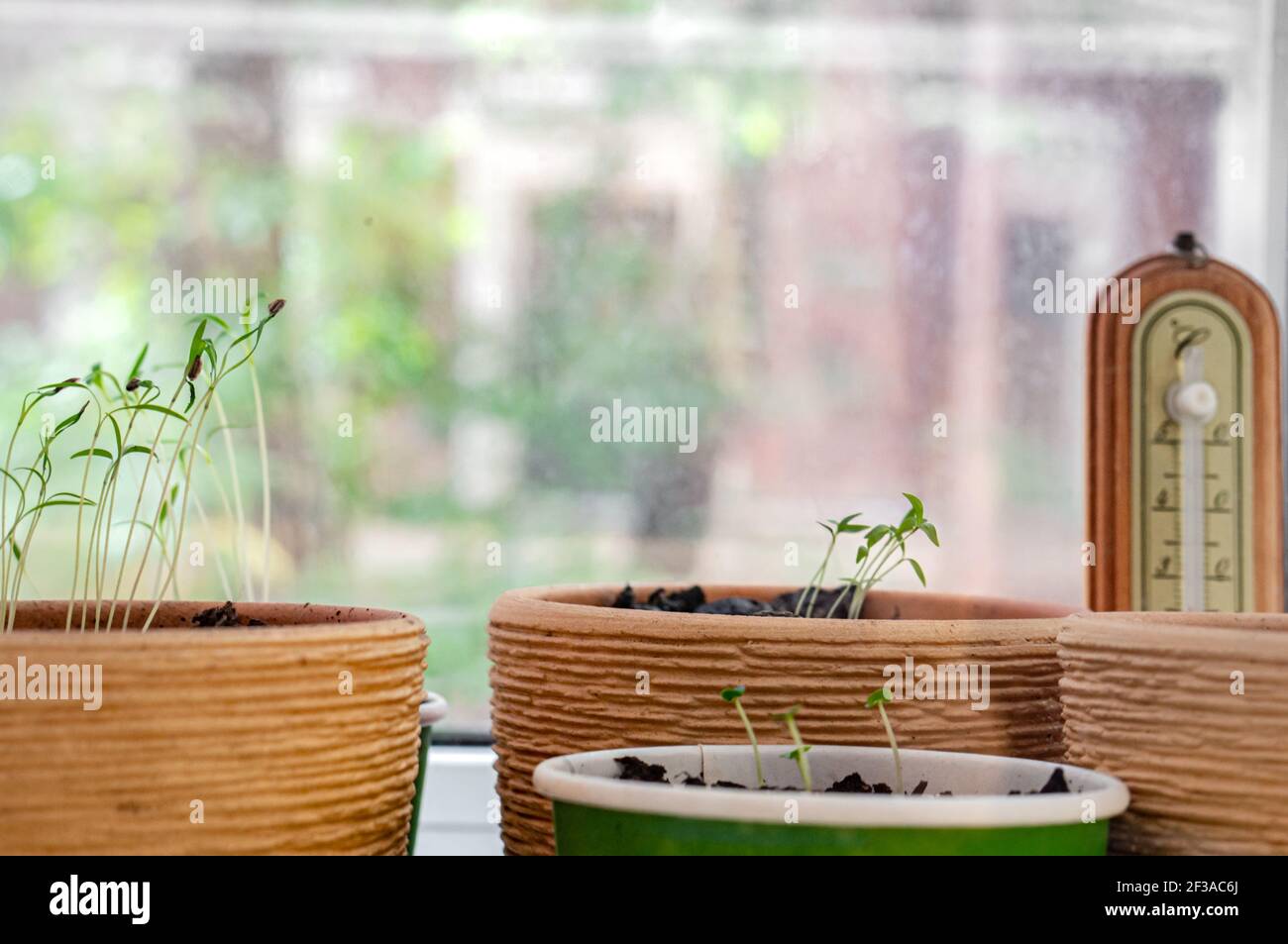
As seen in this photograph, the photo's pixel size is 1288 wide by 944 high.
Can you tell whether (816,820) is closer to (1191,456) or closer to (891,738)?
(891,738)

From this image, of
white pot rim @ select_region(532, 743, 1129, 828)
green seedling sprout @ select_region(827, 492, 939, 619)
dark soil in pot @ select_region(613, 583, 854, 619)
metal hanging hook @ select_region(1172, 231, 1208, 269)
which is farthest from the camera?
metal hanging hook @ select_region(1172, 231, 1208, 269)

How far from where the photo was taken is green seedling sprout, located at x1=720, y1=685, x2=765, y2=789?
0.67 m

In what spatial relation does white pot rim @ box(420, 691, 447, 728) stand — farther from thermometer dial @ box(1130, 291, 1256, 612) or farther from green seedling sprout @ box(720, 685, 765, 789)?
thermometer dial @ box(1130, 291, 1256, 612)

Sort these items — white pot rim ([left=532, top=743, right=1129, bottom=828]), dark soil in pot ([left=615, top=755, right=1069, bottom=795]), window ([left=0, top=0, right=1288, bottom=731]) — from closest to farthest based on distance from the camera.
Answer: white pot rim ([left=532, top=743, right=1129, bottom=828]) → dark soil in pot ([left=615, top=755, right=1069, bottom=795]) → window ([left=0, top=0, right=1288, bottom=731])

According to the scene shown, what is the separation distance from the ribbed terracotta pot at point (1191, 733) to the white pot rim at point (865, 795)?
0.02m

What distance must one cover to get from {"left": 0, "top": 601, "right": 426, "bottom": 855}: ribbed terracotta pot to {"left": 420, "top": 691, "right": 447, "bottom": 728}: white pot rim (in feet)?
0.72

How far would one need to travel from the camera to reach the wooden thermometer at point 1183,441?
0.98 m

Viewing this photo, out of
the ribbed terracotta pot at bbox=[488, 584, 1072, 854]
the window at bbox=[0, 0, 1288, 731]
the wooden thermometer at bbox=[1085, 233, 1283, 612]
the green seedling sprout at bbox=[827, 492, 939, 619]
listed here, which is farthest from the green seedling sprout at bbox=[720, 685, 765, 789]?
the window at bbox=[0, 0, 1288, 731]

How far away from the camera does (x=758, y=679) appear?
719 mm

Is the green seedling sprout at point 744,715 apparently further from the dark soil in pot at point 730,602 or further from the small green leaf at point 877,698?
the dark soil in pot at point 730,602

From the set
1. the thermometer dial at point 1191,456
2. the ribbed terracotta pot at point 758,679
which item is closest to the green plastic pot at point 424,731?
the ribbed terracotta pot at point 758,679
